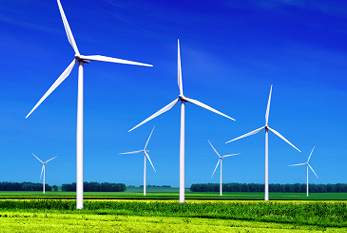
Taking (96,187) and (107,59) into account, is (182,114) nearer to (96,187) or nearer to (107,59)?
(107,59)

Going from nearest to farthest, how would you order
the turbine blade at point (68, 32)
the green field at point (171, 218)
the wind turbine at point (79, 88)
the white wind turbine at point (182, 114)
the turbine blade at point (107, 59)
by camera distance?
the green field at point (171, 218)
the wind turbine at point (79, 88)
the turbine blade at point (107, 59)
the turbine blade at point (68, 32)
the white wind turbine at point (182, 114)

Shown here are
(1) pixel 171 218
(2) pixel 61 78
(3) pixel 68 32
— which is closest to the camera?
(1) pixel 171 218

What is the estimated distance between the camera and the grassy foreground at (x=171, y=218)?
31.9m

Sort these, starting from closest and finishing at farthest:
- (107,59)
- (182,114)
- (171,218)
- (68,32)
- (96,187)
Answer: (171,218), (107,59), (68,32), (182,114), (96,187)

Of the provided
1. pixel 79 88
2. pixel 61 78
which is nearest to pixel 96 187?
pixel 61 78

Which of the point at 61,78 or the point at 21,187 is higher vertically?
the point at 61,78

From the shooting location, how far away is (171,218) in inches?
1510

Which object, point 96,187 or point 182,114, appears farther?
point 96,187

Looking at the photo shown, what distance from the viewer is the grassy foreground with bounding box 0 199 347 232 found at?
3189 centimetres

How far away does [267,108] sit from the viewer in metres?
75.9

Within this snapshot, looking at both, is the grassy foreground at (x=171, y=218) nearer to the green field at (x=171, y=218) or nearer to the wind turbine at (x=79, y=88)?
the green field at (x=171, y=218)

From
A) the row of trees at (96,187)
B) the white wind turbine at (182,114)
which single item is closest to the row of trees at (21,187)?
the row of trees at (96,187)

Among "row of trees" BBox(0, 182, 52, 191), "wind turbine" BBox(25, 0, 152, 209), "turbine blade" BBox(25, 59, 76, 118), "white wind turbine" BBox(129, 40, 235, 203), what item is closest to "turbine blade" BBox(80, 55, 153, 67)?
"wind turbine" BBox(25, 0, 152, 209)

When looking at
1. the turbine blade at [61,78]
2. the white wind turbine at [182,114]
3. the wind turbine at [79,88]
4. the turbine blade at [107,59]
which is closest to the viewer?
the wind turbine at [79,88]
